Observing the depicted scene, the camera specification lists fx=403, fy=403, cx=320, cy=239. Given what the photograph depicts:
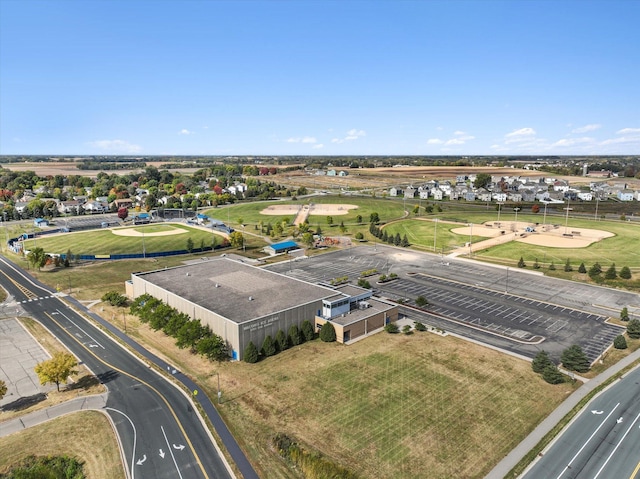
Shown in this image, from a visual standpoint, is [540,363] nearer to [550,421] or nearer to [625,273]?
[550,421]

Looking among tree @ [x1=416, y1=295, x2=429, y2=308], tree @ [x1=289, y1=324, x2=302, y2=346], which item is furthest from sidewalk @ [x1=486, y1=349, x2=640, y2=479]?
tree @ [x1=289, y1=324, x2=302, y2=346]

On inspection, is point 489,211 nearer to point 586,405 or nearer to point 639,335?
point 639,335

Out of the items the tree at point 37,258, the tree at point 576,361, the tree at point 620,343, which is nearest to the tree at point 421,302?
the tree at point 576,361

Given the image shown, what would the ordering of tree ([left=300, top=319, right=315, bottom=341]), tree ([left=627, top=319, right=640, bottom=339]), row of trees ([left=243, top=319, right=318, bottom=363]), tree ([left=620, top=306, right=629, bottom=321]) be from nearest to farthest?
row of trees ([left=243, top=319, right=318, bottom=363]) < tree ([left=627, top=319, right=640, bottom=339]) < tree ([left=300, top=319, right=315, bottom=341]) < tree ([left=620, top=306, right=629, bottom=321])

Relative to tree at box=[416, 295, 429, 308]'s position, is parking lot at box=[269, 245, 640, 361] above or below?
below

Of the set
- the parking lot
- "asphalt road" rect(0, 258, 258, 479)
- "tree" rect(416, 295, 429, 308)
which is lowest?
"asphalt road" rect(0, 258, 258, 479)

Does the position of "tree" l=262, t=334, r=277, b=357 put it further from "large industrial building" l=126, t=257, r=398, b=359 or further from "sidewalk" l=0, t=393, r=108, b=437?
"sidewalk" l=0, t=393, r=108, b=437

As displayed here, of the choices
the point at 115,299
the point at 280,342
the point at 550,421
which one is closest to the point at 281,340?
the point at 280,342

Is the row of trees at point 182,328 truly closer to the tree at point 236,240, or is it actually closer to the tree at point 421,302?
the tree at point 421,302
